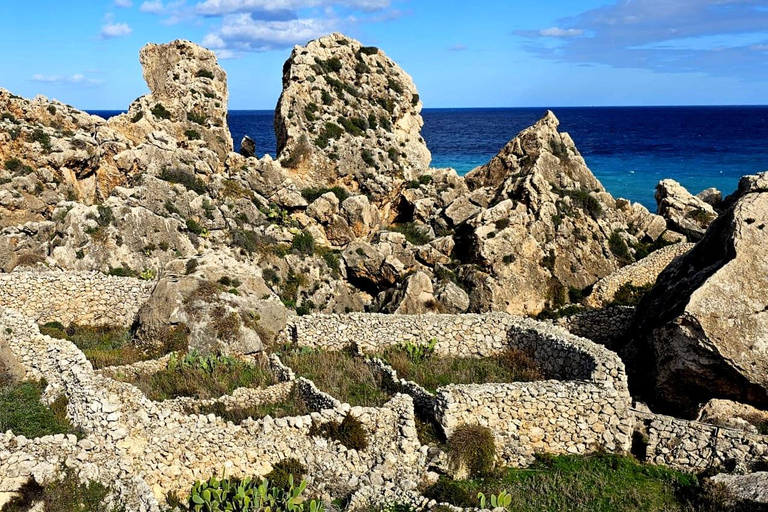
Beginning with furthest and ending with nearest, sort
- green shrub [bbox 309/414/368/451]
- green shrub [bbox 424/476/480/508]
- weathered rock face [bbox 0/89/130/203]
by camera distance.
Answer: weathered rock face [bbox 0/89/130/203] < green shrub [bbox 309/414/368/451] < green shrub [bbox 424/476/480/508]

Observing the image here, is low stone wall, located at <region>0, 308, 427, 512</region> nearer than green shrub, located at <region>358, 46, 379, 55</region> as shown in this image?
Yes

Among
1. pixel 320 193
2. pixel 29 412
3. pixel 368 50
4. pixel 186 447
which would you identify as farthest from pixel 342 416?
pixel 368 50

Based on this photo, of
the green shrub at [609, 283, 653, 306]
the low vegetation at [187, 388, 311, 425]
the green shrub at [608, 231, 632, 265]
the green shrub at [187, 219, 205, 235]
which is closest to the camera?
the low vegetation at [187, 388, 311, 425]

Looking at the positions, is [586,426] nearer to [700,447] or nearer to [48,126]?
[700,447]

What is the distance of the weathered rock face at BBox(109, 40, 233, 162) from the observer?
3906cm

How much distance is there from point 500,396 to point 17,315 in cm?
1398

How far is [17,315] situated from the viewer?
17.6 meters

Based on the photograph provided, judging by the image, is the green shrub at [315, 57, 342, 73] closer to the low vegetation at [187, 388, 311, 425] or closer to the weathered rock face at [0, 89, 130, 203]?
the weathered rock face at [0, 89, 130, 203]

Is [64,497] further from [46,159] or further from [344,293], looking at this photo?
[46,159]

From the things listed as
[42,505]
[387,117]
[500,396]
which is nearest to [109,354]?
[42,505]

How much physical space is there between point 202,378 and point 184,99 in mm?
28224

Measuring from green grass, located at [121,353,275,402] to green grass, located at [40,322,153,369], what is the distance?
149 cm

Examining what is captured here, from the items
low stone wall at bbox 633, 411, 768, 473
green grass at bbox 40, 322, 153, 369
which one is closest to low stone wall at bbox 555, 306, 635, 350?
low stone wall at bbox 633, 411, 768, 473

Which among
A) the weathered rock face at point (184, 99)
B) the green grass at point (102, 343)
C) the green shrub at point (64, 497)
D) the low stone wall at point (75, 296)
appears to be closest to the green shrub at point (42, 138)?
the weathered rock face at point (184, 99)
